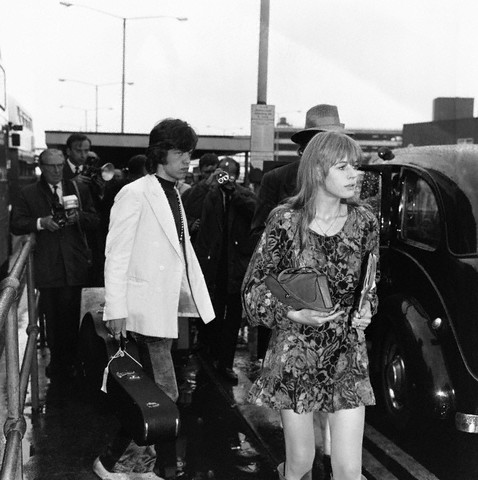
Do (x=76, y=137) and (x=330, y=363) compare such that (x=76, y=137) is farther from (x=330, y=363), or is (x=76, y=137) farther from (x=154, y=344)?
(x=330, y=363)

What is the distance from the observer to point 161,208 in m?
3.85

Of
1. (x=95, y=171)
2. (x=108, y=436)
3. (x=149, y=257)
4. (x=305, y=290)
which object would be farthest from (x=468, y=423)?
(x=95, y=171)

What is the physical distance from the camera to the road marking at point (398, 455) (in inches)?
174

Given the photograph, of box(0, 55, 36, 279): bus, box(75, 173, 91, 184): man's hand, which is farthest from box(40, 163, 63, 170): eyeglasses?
box(0, 55, 36, 279): bus

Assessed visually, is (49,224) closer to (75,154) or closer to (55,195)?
(55,195)

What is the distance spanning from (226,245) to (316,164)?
11.0ft

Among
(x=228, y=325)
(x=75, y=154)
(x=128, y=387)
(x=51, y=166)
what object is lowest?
(x=228, y=325)

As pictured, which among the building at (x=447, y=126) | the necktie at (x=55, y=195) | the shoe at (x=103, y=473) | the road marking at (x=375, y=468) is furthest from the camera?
the building at (x=447, y=126)

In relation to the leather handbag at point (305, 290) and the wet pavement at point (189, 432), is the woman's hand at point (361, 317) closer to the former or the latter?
the leather handbag at point (305, 290)

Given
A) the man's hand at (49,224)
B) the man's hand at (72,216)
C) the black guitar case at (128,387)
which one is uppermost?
the man's hand at (72,216)

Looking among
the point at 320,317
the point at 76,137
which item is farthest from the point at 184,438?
→ the point at 76,137

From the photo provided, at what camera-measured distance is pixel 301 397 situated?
3.04m

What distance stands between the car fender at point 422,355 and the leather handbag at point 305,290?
1.93 m

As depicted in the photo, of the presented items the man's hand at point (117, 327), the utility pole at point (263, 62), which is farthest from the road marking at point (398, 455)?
the utility pole at point (263, 62)
